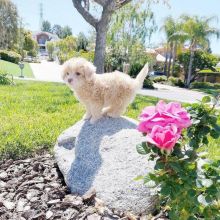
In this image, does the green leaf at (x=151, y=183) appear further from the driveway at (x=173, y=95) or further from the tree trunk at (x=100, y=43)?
the driveway at (x=173, y=95)

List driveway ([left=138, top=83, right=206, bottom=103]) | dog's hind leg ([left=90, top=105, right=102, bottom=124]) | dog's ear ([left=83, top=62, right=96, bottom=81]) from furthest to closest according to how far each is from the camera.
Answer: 1. driveway ([left=138, top=83, right=206, bottom=103])
2. dog's hind leg ([left=90, top=105, right=102, bottom=124])
3. dog's ear ([left=83, top=62, right=96, bottom=81])

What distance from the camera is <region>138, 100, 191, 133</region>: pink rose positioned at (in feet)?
5.80

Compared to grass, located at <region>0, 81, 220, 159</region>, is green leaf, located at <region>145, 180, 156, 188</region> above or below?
above

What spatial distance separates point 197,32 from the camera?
116 feet

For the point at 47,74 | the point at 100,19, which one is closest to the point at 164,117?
the point at 100,19

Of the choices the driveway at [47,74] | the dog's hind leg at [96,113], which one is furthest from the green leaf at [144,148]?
the driveway at [47,74]

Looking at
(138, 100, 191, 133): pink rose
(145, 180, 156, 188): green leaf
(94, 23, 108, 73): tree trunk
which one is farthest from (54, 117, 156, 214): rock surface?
(94, 23, 108, 73): tree trunk

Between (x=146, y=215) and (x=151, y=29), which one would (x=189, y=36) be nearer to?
(x=151, y=29)

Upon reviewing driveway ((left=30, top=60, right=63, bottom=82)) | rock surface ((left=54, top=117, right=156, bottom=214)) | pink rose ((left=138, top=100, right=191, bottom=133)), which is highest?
pink rose ((left=138, top=100, right=191, bottom=133))

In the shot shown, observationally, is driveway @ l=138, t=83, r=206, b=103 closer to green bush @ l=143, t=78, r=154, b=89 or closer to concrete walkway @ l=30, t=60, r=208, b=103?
concrete walkway @ l=30, t=60, r=208, b=103

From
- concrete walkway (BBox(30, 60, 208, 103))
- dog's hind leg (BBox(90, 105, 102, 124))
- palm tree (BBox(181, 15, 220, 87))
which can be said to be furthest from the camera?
palm tree (BBox(181, 15, 220, 87))

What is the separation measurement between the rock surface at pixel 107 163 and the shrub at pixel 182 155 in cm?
105

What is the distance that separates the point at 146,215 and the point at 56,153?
151 centimetres

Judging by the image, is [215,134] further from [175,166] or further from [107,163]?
[107,163]
